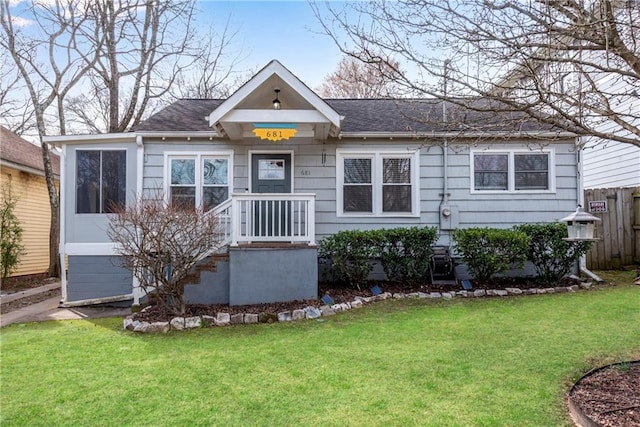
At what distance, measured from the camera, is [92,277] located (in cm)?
802

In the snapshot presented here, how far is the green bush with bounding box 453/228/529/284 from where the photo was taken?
723cm

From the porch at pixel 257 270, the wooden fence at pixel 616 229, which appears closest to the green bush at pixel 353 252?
the porch at pixel 257 270

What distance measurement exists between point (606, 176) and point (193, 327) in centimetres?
1156

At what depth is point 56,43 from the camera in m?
12.2

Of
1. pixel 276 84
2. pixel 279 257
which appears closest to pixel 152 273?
pixel 279 257

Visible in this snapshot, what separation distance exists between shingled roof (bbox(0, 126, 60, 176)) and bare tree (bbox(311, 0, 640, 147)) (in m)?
12.2

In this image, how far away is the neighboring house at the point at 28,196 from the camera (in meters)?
12.2

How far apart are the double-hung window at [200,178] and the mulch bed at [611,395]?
692 centimetres

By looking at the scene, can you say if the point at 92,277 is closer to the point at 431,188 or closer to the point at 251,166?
the point at 251,166

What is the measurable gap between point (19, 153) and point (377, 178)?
12.0m

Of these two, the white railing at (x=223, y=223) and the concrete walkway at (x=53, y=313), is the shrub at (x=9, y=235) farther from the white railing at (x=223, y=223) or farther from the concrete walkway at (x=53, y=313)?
the white railing at (x=223, y=223)

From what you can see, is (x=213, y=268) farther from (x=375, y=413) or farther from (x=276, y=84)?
(x=375, y=413)

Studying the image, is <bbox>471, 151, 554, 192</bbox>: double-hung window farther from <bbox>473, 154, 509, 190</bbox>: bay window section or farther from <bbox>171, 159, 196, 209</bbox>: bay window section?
<bbox>171, 159, 196, 209</bbox>: bay window section

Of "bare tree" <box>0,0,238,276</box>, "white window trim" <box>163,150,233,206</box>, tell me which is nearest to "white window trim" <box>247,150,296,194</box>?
"white window trim" <box>163,150,233,206</box>
